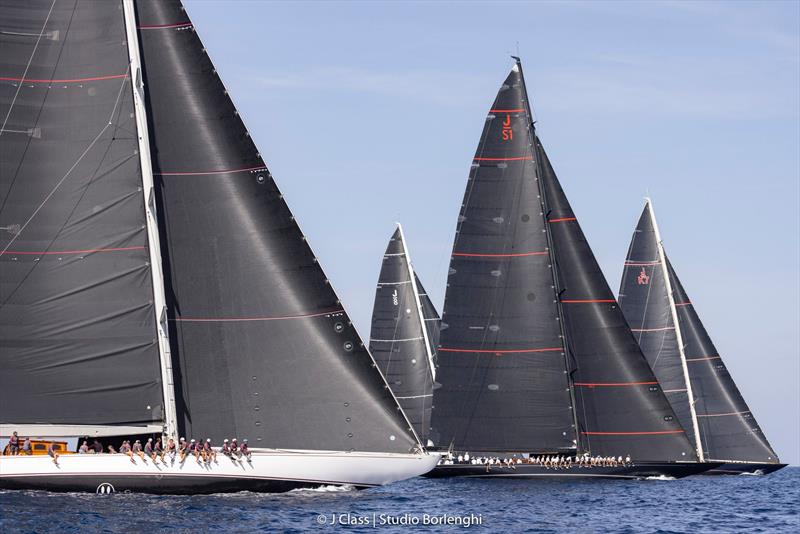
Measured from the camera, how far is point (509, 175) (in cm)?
5331

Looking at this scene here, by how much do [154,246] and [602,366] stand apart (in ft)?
74.4

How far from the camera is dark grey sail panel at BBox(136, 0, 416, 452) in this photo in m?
38.6

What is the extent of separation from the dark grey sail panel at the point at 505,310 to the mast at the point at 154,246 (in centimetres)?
1710

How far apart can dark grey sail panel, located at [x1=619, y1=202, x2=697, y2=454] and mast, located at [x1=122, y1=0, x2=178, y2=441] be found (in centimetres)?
3646

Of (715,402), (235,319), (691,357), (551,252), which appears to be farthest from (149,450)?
(715,402)

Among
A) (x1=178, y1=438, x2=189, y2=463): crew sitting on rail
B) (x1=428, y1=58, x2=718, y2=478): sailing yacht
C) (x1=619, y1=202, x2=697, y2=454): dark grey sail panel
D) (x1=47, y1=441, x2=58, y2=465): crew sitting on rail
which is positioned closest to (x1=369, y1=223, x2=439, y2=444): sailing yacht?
(x1=619, y1=202, x2=697, y2=454): dark grey sail panel

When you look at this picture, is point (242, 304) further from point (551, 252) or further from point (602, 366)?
point (602, 366)

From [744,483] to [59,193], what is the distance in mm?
40355

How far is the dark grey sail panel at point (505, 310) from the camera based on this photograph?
53.2 metres

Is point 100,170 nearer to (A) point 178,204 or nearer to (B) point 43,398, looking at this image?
(A) point 178,204

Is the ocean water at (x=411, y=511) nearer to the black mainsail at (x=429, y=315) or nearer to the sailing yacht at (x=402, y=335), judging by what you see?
the sailing yacht at (x=402, y=335)

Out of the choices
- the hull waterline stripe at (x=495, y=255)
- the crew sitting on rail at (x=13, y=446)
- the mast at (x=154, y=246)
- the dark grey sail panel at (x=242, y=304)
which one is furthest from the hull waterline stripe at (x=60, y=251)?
the hull waterline stripe at (x=495, y=255)

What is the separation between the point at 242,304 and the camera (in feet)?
128

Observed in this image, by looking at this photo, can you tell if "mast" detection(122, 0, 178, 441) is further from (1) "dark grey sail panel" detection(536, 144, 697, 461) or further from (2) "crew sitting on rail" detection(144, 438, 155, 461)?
(1) "dark grey sail panel" detection(536, 144, 697, 461)
